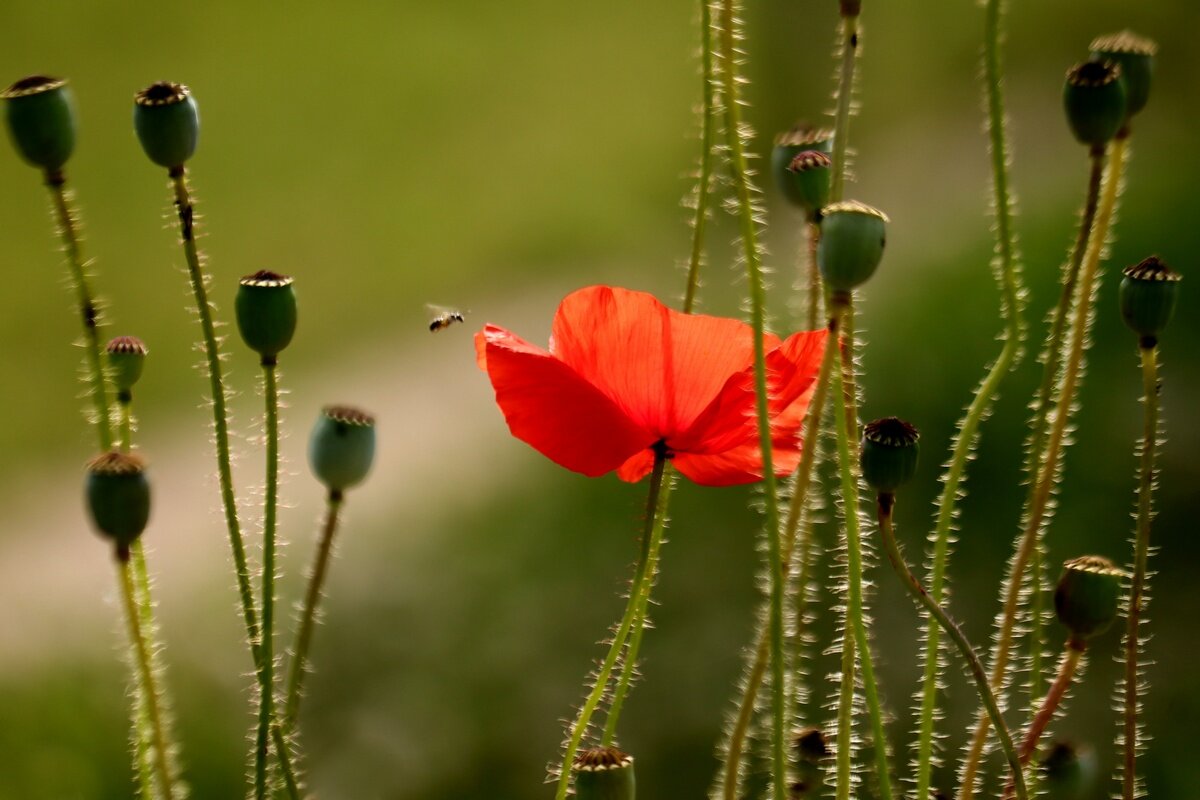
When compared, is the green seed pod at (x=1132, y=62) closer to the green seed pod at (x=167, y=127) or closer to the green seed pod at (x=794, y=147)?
the green seed pod at (x=794, y=147)

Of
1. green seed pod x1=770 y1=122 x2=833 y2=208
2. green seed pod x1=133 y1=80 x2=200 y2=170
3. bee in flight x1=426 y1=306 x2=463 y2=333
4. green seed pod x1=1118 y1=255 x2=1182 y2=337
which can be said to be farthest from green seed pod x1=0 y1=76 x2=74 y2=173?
green seed pod x1=1118 y1=255 x2=1182 y2=337

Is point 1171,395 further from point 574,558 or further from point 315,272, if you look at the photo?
point 315,272

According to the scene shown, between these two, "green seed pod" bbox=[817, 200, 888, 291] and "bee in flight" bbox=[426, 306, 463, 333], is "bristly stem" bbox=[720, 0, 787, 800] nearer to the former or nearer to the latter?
"green seed pod" bbox=[817, 200, 888, 291]

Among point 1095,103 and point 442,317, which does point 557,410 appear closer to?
point 442,317

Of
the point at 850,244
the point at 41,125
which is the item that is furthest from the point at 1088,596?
the point at 41,125

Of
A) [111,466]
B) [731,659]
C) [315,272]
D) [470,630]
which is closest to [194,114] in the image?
[111,466]
